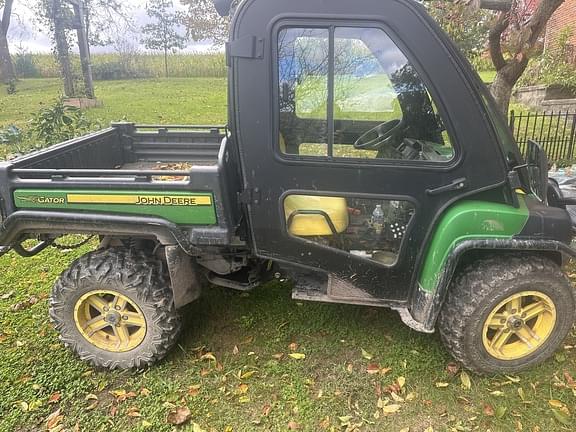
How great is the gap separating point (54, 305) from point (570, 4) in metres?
14.9

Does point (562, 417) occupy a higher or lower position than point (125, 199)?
lower

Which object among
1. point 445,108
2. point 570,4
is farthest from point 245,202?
point 570,4

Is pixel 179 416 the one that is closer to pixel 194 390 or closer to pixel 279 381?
pixel 194 390

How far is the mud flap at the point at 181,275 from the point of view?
8.91 feet

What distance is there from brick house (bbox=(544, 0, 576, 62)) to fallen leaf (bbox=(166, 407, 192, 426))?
1284 cm

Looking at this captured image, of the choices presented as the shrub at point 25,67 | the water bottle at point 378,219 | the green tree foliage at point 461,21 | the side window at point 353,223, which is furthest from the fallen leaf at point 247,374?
the shrub at point 25,67

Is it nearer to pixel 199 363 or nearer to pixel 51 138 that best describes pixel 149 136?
pixel 199 363

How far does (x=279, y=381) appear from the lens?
286 cm

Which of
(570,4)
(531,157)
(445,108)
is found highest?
(570,4)

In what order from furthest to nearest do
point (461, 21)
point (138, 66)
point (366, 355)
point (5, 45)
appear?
point (138, 66) < point (5, 45) < point (461, 21) < point (366, 355)

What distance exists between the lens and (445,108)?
7.68 feet

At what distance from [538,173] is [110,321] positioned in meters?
2.68

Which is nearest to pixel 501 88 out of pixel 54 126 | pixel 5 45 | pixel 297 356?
pixel 297 356

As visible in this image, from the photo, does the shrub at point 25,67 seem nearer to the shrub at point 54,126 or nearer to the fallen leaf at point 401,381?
the shrub at point 54,126
